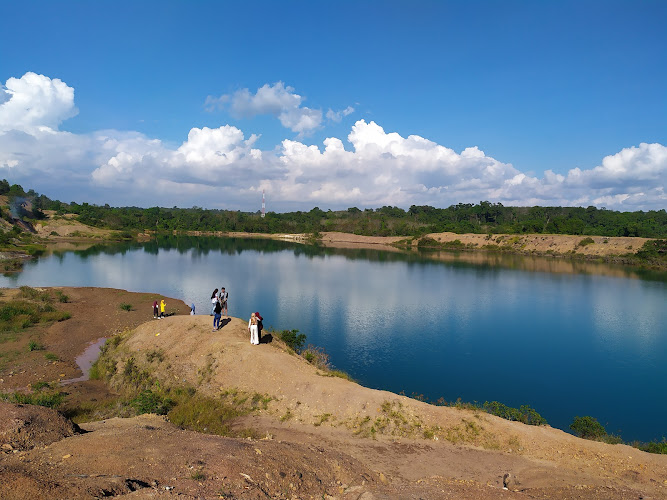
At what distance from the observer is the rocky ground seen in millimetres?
7098

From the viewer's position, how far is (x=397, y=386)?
17.8 m

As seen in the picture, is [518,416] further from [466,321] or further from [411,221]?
[411,221]

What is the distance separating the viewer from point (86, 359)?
19.3 meters

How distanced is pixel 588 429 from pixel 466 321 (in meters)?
16.6

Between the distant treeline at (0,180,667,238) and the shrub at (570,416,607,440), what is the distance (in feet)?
303

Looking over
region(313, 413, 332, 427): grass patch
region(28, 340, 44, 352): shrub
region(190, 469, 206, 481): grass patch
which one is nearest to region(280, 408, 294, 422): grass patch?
region(313, 413, 332, 427): grass patch

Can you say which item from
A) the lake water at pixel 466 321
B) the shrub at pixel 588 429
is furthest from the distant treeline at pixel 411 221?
the shrub at pixel 588 429

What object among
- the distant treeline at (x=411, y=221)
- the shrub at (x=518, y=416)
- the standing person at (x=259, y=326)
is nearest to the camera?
the shrub at (x=518, y=416)

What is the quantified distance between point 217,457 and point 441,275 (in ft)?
159

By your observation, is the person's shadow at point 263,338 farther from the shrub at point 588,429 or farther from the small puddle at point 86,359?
the shrub at point 588,429

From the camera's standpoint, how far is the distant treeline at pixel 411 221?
3994 inches

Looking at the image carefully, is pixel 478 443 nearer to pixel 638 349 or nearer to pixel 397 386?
pixel 397 386

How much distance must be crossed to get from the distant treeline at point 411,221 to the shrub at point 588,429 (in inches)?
3634

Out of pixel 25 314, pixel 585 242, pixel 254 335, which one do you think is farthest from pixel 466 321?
pixel 585 242
